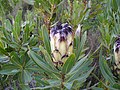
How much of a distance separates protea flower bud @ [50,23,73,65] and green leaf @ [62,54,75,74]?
1.1 inches

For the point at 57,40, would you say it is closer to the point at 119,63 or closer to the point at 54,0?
the point at 119,63

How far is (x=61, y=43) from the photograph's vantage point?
1117mm

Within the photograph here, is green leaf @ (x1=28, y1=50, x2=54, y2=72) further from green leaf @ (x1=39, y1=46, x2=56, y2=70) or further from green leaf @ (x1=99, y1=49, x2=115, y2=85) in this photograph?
green leaf @ (x1=99, y1=49, x2=115, y2=85)

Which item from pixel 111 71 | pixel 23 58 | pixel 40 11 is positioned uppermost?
pixel 40 11

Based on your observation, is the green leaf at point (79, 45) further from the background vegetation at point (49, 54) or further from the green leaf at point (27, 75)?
the green leaf at point (27, 75)

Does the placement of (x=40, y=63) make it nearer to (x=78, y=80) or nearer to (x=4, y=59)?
(x=78, y=80)

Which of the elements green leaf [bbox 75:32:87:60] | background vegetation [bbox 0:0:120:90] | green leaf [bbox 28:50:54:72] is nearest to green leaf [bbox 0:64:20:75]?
background vegetation [bbox 0:0:120:90]

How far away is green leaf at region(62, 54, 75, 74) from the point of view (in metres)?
1.12

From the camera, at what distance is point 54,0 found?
1833 millimetres

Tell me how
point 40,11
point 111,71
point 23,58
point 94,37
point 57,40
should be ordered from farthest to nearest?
point 94,37 → point 40,11 → point 23,58 → point 111,71 → point 57,40

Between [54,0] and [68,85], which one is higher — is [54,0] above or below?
above

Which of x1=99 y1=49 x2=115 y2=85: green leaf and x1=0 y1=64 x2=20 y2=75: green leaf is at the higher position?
x1=0 y1=64 x2=20 y2=75: green leaf

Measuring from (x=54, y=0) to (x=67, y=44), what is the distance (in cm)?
77

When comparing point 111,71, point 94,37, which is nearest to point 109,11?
point 111,71
